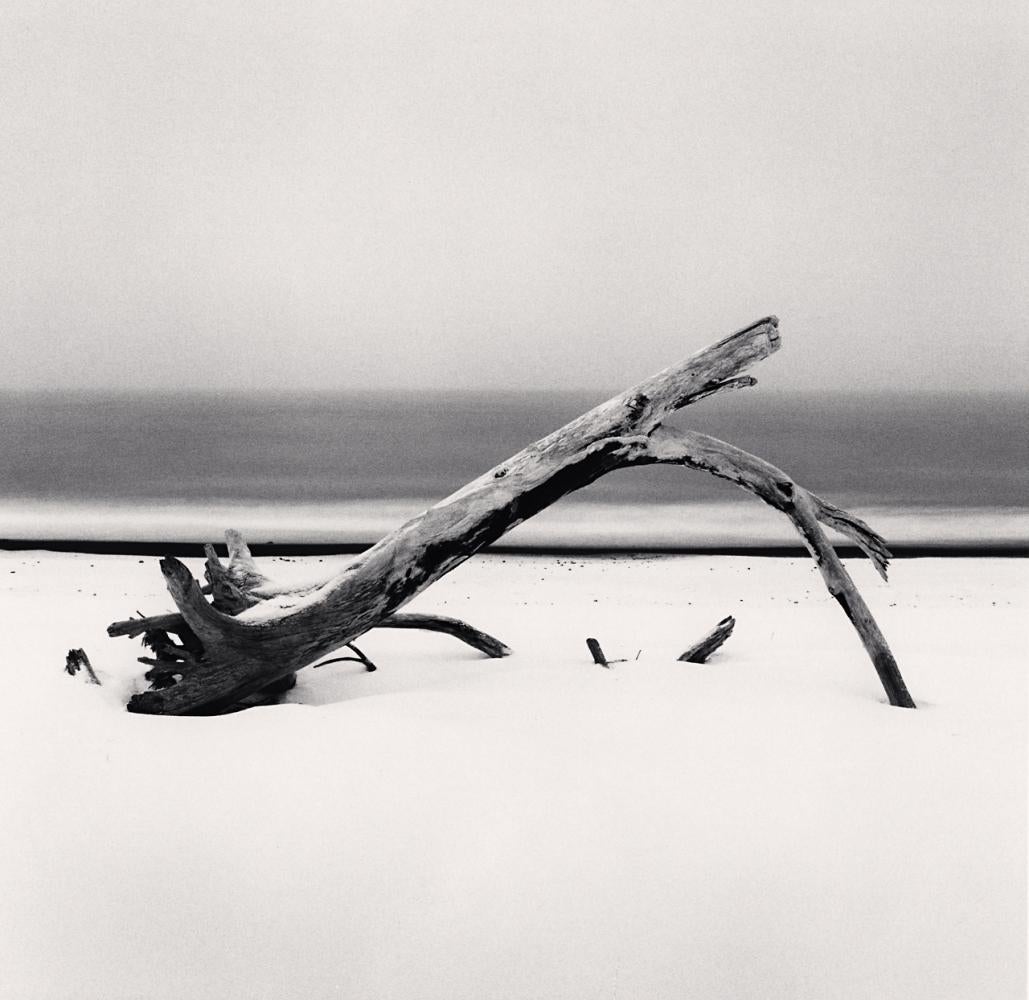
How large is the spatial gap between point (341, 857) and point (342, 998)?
1.18ft

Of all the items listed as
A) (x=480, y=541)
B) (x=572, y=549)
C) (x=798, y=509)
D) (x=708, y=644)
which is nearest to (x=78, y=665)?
(x=480, y=541)

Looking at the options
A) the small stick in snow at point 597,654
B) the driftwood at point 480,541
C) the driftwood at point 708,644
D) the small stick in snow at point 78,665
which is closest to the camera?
the driftwood at point 480,541

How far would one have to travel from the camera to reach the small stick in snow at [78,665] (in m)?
3.72

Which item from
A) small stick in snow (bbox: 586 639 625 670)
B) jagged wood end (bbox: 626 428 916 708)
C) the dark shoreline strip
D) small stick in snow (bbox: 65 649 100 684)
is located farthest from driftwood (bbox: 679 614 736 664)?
the dark shoreline strip

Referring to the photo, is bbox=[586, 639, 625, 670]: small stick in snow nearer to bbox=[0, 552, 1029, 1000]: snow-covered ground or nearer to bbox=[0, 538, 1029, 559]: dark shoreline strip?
bbox=[0, 552, 1029, 1000]: snow-covered ground

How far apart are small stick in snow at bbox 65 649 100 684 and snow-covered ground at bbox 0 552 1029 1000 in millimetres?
61

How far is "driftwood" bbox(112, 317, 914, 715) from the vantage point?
355 cm

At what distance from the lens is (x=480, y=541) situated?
3613mm

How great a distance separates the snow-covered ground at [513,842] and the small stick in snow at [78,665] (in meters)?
0.06

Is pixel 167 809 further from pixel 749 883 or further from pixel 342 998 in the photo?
pixel 749 883

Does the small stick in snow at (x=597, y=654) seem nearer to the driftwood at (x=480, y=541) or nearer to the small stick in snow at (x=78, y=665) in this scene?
the driftwood at (x=480, y=541)

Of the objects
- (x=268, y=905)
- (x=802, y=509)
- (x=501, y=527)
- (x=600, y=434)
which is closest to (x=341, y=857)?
(x=268, y=905)

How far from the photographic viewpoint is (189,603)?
3.35 meters

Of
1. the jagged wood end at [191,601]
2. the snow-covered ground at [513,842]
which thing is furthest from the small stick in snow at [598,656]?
the jagged wood end at [191,601]
